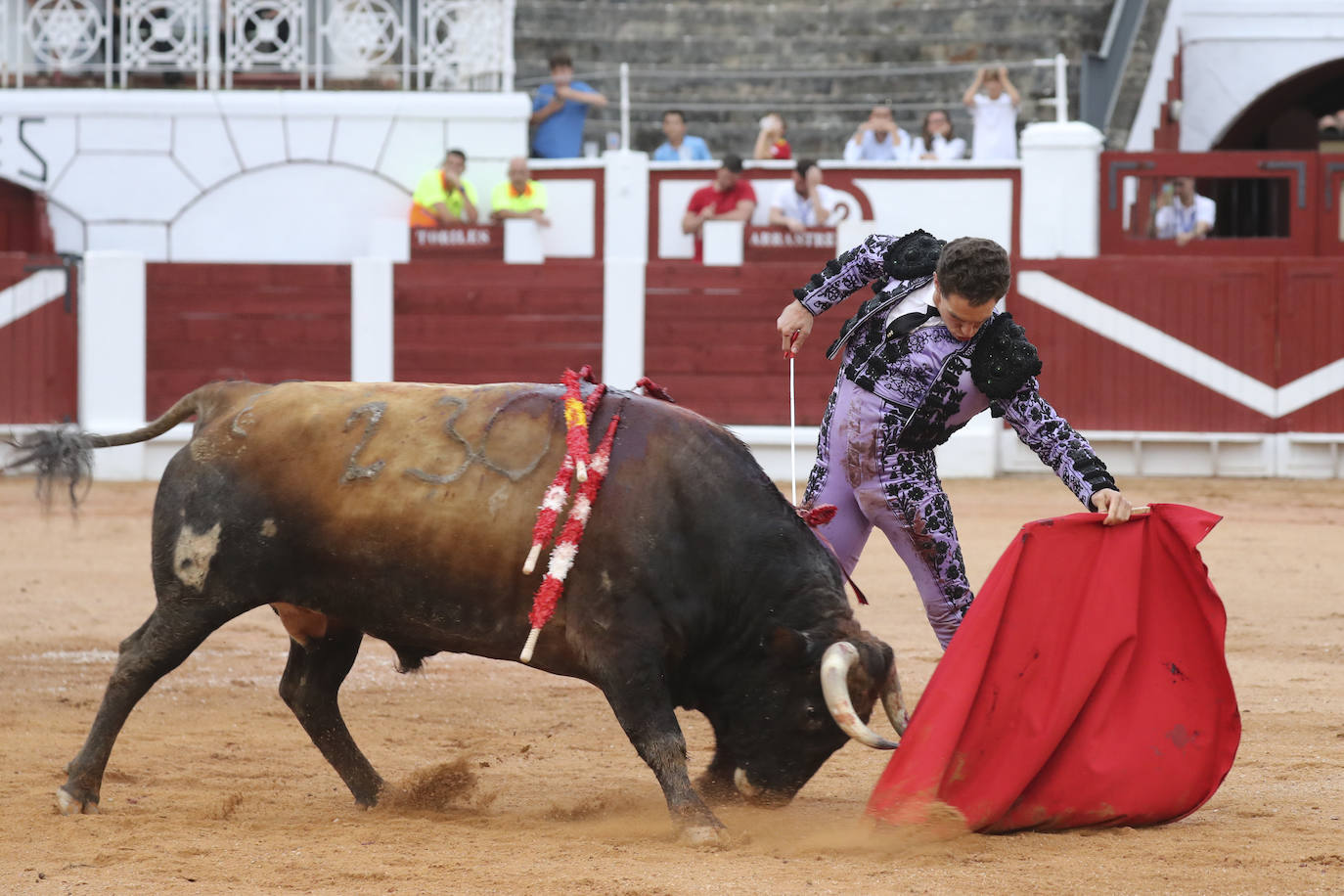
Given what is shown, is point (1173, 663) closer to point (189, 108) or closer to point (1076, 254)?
point (1076, 254)

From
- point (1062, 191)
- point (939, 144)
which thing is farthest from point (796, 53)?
point (1062, 191)

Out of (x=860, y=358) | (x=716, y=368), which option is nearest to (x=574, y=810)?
(x=860, y=358)

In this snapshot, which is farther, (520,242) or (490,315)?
(520,242)

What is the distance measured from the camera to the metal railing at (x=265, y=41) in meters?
11.3

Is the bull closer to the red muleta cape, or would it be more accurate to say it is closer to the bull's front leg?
the bull's front leg

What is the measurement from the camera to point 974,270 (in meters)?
3.29

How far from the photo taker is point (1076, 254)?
34.6ft

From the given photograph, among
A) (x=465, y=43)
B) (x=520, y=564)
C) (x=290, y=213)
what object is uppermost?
(x=465, y=43)

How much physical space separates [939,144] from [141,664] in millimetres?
8404

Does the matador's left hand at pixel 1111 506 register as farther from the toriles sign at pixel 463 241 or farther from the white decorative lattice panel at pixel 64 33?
the white decorative lattice panel at pixel 64 33

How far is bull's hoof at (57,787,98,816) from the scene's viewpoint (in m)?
3.53

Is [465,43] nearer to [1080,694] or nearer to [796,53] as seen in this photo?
[796,53]

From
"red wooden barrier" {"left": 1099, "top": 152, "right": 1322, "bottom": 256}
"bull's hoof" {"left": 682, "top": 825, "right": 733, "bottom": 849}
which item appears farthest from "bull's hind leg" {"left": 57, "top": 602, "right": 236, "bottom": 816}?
"red wooden barrier" {"left": 1099, "top": 152, "right": 1322, "bottom": 256}

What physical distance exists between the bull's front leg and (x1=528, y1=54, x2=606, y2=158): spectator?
835 cm
